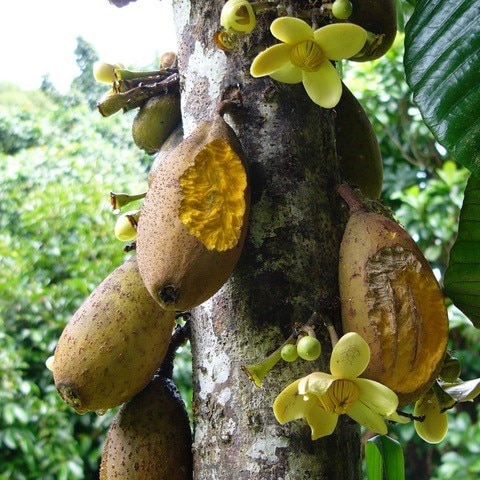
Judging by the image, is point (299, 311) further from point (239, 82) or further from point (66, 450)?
point (66, 450)

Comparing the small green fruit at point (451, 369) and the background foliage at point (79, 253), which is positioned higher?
the small green fruit at point (451, 369)

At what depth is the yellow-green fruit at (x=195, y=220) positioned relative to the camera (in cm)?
62

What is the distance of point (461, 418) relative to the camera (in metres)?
2.67

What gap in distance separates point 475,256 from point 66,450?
73.9 inches

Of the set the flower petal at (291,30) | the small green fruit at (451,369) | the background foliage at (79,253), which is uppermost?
the flower petal at (291,30)

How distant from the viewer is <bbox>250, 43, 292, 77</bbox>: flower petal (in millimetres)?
652

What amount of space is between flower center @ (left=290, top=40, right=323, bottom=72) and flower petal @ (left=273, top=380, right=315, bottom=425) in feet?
1.06

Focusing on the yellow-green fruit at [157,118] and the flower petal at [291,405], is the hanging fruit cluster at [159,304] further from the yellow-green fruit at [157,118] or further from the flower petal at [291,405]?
the yellow-green fruit at [157,118]

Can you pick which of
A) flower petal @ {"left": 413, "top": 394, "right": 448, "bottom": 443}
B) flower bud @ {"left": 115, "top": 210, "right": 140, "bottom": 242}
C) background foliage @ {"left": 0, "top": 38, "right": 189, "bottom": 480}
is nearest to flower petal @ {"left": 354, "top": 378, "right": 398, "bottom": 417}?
flower petal @ {"left": 413, "top": 394, "right": 448, "bottom": 443}

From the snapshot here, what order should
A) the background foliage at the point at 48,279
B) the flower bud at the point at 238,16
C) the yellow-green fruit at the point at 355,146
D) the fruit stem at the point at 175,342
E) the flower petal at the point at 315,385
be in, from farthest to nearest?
the background foliage at the point at 48,279 < the yellow-green fruit at the point at 355,146 < the fruit stem at the point at 175,342 < the flower bud at the point at 238,16 < the flower petal at the point at 315,385

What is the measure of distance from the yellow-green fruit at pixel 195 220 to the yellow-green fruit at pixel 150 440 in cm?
19

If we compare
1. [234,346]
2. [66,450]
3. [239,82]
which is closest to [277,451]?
[234,346]

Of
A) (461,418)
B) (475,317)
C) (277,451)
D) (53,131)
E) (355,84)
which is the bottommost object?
(461,418)

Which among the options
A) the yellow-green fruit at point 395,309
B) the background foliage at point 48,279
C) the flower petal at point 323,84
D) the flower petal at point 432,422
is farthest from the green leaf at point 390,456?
the background foliage at point 48,279
